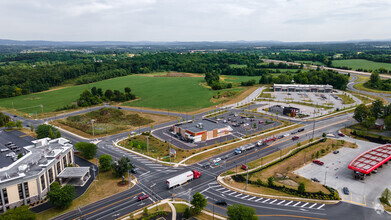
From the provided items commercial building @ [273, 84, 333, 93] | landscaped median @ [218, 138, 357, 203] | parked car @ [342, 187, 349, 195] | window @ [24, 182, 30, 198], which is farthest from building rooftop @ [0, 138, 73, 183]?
commercial building @ [273, 84, 333, 93]

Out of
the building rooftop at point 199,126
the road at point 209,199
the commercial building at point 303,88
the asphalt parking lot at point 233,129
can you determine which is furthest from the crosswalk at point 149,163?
the commercial building at point 303,88

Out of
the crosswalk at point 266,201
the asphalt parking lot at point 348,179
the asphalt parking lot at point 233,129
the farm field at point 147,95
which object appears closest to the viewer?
the crosswalk at point 266,201

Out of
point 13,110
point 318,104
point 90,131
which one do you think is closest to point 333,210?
point 90,131

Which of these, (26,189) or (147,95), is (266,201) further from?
(147,95)

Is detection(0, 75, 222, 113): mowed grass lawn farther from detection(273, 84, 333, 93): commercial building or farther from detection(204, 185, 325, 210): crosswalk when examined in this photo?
detection(204, 185, 325, 210): crosswalk

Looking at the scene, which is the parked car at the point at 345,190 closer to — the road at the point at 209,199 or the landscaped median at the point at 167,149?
the road at the point at 209,199

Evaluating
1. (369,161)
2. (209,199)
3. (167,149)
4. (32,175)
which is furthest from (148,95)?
(369,161)
